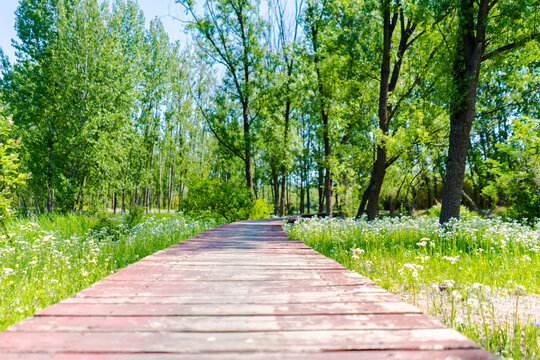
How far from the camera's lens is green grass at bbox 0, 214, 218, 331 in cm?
392

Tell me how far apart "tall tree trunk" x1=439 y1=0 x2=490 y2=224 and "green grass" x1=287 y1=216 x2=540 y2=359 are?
1.18 metres

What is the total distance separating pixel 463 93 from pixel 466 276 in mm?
6062

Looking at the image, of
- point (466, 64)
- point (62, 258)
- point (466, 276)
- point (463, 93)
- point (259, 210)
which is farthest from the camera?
point (259, 210)

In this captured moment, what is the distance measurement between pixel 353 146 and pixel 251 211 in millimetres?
6815

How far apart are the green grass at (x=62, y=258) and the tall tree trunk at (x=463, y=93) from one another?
7.94m

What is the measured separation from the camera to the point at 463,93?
27.8 feet

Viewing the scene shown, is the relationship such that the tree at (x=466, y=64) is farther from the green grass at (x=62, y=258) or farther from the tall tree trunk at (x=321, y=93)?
the tall tree trunk at (x=321, y=93)

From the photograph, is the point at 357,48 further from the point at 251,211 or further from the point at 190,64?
the point at 190,64

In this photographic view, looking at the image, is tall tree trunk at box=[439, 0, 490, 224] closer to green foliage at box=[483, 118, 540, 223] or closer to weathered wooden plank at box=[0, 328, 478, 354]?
green foliage at box=[483, 118, 540, 223]

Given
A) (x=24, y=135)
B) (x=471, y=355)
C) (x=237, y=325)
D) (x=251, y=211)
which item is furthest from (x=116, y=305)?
(x=24, y=135)

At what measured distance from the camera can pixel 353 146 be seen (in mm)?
17156

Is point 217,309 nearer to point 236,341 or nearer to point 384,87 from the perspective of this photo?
point 236,341

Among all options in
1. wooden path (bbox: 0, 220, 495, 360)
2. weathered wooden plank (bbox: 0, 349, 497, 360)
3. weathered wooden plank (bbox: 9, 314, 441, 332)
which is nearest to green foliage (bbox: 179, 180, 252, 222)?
wooden path (bbox: 0, 220, 495, 360)

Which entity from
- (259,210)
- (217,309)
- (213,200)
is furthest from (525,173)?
(217,309)
